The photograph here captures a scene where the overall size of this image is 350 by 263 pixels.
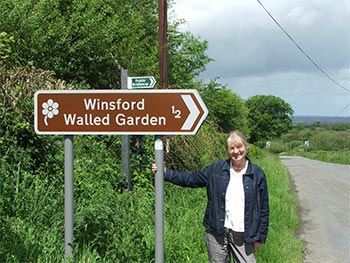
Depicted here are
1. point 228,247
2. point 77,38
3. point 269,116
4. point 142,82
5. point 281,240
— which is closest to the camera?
point 228,247

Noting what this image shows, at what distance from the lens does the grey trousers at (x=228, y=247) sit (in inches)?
173

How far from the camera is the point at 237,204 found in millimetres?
4316

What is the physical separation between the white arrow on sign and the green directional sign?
340 centimetres

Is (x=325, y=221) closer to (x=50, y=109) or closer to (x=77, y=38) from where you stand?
(x=77, y=38)

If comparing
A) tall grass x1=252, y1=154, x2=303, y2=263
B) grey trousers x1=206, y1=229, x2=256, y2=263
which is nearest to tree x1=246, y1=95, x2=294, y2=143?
tall grass x1=252, y1=154, x2=303, y2=263

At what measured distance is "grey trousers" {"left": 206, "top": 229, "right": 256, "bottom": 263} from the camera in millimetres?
4395

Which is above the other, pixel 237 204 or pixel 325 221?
pixel 237 204

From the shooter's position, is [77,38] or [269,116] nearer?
[77,38]

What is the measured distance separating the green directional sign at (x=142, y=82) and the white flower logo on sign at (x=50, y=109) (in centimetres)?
330

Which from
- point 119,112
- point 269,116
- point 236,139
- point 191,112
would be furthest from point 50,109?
point 269,116

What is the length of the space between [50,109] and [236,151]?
1.45m

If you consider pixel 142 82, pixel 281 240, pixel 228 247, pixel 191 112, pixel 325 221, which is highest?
pixel 142 82

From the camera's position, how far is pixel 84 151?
8.16m

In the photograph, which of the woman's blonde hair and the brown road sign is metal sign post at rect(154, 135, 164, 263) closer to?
the brown road sign
